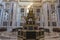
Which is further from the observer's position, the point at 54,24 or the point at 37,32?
the point at 54,24

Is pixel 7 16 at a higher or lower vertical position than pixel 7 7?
lower

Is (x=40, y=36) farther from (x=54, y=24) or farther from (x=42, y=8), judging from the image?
(x=42, y=8)

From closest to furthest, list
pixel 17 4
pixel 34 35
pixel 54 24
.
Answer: pixel 34 35, pixel 54 24, pixel 17 4

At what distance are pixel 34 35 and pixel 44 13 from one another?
713 centimetres

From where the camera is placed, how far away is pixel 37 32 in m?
9.81

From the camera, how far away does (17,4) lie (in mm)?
17203

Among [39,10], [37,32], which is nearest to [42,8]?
[39,10]

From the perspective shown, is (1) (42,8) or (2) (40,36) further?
(1) (42,8)

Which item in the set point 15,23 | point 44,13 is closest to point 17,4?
point 15,23

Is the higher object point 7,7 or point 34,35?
point 7,7

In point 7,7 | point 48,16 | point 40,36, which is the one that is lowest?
point 40,36

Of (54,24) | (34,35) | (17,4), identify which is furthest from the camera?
(17,4)

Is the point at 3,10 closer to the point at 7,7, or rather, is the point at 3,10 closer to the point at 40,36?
the point at 7,7

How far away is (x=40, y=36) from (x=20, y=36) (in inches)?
55.1
